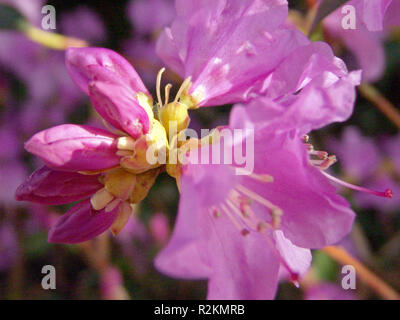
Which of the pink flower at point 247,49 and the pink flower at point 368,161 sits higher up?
the pink flower at point 247,49

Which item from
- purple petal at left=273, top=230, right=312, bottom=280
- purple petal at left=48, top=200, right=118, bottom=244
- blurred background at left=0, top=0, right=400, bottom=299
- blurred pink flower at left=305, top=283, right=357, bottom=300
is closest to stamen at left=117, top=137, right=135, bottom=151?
purple petal at left=48, top=200, right=118, bottom=244

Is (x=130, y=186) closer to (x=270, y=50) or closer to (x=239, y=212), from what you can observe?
(x=239, y=212)

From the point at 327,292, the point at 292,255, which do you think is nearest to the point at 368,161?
the point at 327,292

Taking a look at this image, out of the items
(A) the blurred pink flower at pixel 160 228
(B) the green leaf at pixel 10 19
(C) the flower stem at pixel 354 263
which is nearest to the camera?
(C) the flower stem at pixel 354 263

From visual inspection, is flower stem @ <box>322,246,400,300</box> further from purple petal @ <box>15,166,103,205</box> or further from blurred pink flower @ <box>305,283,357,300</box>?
purple petal @ <box>15,166,103,205</box>

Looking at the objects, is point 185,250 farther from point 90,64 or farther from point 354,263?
point 354,263

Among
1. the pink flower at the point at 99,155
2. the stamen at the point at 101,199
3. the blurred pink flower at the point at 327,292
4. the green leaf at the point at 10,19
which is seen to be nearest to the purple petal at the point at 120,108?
the pink flower at the point at 99,155

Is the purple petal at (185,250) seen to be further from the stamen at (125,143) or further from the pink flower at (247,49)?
the pink flower at (247,49)
